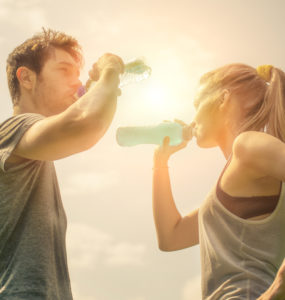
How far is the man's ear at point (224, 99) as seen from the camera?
321 cm

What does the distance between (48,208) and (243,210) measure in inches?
45.1

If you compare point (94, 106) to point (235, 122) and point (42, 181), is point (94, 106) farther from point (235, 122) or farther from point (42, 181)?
point (235, 122)

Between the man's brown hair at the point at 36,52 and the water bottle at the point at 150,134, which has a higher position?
the man's brown hair at the point at 36,52

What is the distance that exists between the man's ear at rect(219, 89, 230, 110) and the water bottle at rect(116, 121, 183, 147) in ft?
3.19

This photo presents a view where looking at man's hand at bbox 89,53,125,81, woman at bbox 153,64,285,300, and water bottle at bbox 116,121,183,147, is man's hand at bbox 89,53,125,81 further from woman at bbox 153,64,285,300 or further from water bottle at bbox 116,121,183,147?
water bottle at bbox 116,121,183,147

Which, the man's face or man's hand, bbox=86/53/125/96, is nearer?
man's hand, bbox=86/53/125/96

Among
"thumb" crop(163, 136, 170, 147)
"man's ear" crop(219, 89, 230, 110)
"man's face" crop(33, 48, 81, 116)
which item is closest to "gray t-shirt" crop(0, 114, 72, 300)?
"man's face" crop(33, 48, 81, 116)

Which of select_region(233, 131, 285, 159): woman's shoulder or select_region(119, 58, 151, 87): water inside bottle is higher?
select_region(119, 58, 151, 87): water inside bottle

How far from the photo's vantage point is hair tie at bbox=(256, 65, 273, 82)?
3221 millimetres

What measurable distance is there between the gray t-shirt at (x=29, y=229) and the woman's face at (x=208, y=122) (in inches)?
45.6

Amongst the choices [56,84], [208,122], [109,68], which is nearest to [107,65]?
[109,68]

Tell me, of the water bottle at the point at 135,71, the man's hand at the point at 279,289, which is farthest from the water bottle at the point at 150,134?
the man's hand at the point at 279,289

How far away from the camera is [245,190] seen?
262 centimetres

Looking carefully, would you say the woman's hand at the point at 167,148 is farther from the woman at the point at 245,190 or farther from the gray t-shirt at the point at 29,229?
the gray t-shirt at the point at 29,229
